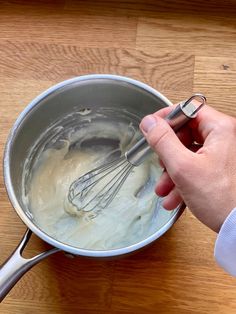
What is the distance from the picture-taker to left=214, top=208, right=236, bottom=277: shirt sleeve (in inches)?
20.5

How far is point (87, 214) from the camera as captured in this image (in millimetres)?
697

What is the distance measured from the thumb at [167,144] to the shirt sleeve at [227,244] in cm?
8

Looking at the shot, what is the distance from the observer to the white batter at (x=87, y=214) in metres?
0.67

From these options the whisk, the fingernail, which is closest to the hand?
the fingernail

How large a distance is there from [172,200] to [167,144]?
10 cm

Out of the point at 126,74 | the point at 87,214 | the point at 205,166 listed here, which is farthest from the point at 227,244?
the point at 126,74

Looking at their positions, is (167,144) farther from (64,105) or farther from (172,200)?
(64,105)

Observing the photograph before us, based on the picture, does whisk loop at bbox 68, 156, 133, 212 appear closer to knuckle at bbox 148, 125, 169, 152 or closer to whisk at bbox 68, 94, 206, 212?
whisk at bbox 68, 94, 206, 212

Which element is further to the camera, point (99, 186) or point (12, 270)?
point (99, 186)

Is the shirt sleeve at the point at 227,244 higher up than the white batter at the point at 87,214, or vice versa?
the shirt sleeve at the point at 227,244

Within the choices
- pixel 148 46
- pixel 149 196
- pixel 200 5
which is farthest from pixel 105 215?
pixel 200 5

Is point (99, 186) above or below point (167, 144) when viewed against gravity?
below

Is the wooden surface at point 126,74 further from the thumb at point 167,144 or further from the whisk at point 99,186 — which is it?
the thumb at point 167,144

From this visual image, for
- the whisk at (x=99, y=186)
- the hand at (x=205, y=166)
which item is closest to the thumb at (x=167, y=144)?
the hand at (x=205, y=166)
